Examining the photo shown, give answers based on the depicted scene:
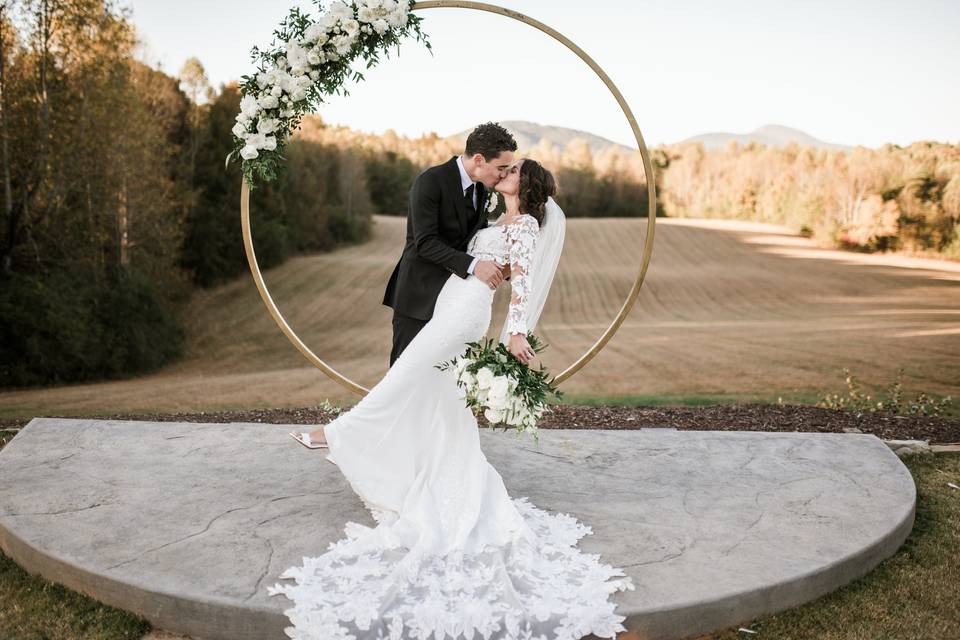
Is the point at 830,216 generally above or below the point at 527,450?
above

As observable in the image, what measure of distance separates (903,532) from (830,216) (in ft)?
94.1

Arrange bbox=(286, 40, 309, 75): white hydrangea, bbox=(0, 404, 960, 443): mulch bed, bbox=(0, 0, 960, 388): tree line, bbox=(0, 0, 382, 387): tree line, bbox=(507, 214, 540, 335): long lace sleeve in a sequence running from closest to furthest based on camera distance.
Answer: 1. bbox=(507, 214, 540, 335): long lace sleeve
2. bbox=(286, 40, 309, 75): white hydrangea
3. bbox=(0, 404, 960, 443): mulch bed
4. bbox=(0, 0, 960, 388): tree line
5. bbox=(0, 0, 382, 387): tree line

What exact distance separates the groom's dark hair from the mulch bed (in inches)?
164

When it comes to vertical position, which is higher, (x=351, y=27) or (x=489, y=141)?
(x=351, y=27)

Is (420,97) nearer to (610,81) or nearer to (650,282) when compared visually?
(610,81)

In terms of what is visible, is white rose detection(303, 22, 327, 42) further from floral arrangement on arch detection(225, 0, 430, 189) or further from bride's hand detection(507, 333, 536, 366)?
bride's hand detection(507, 333, 536, 366)

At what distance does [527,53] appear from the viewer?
22.4ft

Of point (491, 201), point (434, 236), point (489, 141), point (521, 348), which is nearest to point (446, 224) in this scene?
point (434, 236)

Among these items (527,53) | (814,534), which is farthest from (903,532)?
(527,53)

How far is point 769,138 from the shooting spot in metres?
33.6

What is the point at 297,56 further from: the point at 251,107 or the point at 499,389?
the point at 499,389

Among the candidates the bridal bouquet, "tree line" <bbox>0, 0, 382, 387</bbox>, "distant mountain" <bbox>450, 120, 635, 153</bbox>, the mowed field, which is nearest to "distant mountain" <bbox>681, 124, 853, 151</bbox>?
the mowed field

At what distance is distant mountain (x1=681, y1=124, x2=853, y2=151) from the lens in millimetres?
31659

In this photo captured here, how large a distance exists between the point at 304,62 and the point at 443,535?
10.7ft
